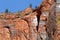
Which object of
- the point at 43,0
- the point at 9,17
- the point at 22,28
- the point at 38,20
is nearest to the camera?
the point at 43,0

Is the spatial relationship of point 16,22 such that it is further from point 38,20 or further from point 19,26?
point 38,20

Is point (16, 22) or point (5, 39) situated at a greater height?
point (16, 22)

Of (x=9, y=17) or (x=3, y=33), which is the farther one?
(x=9, y=17)

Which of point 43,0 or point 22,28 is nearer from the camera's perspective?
point 43,0

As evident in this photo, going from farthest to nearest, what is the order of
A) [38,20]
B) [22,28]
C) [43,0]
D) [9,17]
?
[9,17]
[22,28]
[38,20]
[43,0]

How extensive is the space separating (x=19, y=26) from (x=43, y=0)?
210 inches

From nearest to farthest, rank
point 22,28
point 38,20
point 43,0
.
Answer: point 43,0 < point 38,20 < point 22,28

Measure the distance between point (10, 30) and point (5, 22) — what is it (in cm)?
100

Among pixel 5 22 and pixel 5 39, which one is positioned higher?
pixel 5 22

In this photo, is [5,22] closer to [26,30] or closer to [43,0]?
[26,30]

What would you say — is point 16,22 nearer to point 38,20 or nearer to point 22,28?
point 22,28

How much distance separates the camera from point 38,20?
1856cm

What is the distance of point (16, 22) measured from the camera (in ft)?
66.4

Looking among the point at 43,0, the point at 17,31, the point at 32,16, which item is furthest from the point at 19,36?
the point at 43,0
